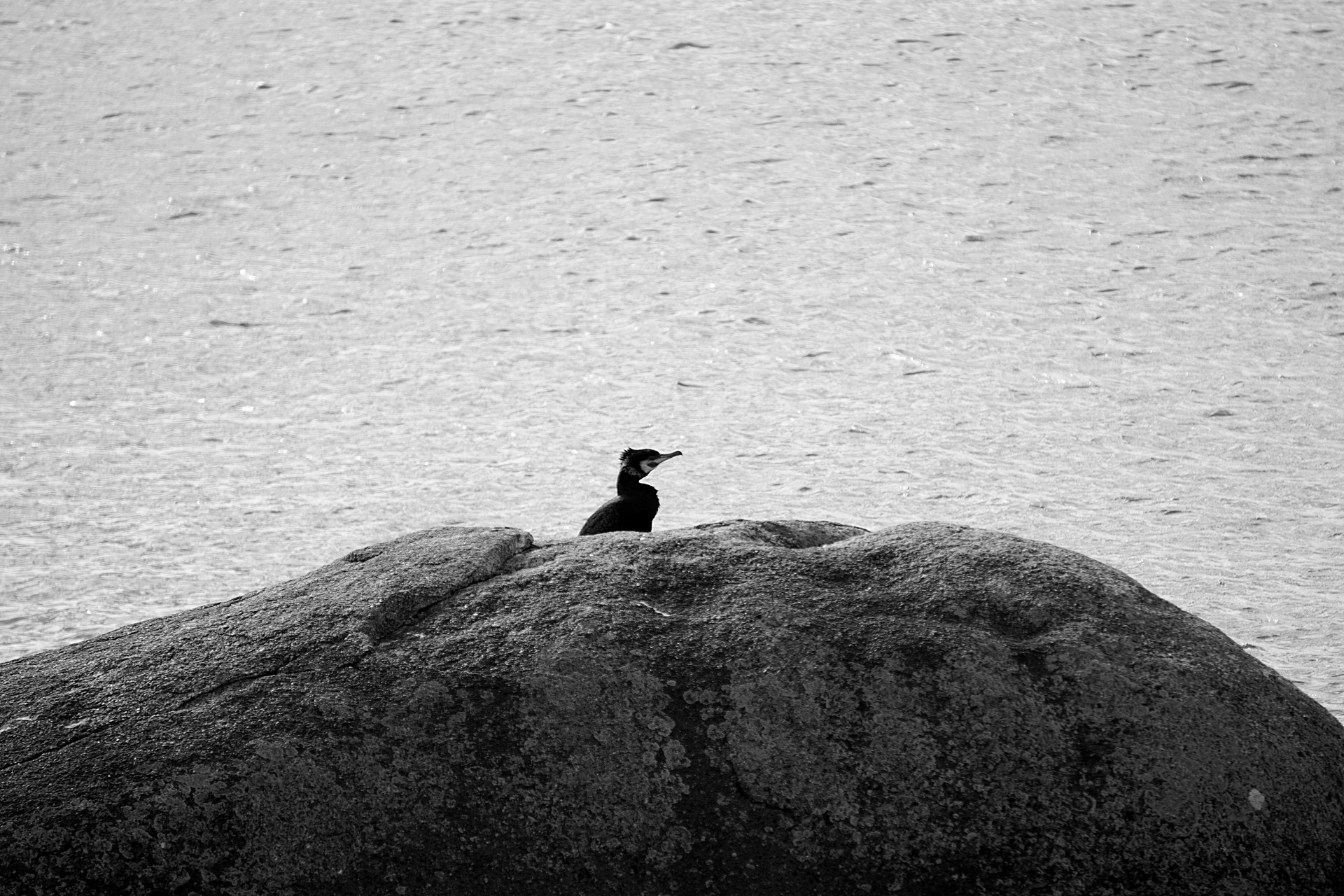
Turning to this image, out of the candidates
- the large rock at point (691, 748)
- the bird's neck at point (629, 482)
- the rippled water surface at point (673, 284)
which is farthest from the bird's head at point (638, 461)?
the large rock at point (691, 748)

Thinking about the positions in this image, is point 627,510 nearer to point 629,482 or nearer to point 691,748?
point 629,482

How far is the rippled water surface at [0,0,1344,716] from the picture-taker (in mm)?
5109

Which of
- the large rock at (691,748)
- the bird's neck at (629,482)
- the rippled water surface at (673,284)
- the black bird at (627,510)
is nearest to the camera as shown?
the large rock at (691,748)

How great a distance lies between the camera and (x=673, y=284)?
23.2ft

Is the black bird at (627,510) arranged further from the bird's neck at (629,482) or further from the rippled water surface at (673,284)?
the rippled water surface at (673,284)

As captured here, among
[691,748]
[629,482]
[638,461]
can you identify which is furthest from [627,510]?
[691,748]

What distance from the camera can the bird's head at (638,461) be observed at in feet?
12.4

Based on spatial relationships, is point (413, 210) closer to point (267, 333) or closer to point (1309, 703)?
point (267, 333)

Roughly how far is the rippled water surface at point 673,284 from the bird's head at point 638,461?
38.3 inches

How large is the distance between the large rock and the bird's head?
3.99 ft

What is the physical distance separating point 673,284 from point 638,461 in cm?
332

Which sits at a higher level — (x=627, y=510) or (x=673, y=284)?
(x=627, y=510)

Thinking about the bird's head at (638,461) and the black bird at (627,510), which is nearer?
the black bird at (627,510)

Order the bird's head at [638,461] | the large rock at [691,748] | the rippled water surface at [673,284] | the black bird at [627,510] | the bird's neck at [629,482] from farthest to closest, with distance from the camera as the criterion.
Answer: the rippled water surface at [673,284] < the bird's head at [638,461] < the bird's neck at [629,482] < the black bird at [627,510] < the large rock at [691,748]
